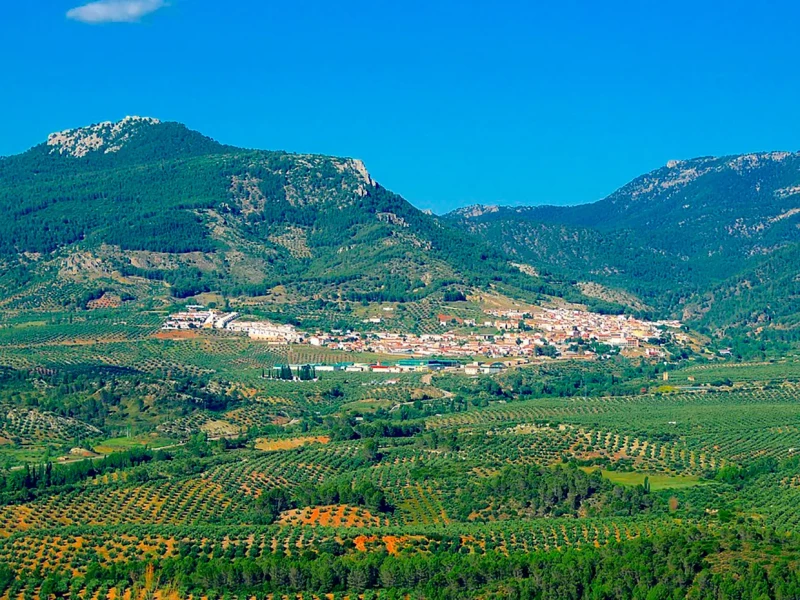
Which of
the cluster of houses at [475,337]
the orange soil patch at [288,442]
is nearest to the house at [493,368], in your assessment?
the cluster of houses at [475,337]

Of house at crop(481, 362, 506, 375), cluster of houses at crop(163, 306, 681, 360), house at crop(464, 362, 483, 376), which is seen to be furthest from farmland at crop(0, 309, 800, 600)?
cluster of houses at crop(163, 306, 681, 360)

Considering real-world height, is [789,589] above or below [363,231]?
below

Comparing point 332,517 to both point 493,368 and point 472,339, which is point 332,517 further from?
point 472,339

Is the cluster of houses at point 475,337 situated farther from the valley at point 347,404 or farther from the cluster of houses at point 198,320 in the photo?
the valley at point 347,404

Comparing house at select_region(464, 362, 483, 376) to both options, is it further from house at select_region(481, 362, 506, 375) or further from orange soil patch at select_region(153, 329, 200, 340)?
orange soil patch at select_region(153, 329, 200, 340)

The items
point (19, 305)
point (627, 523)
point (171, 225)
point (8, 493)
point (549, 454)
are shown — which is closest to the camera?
point (627, 523)

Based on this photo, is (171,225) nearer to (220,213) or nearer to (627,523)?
(220,213)

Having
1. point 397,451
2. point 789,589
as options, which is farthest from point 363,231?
point 789,589
